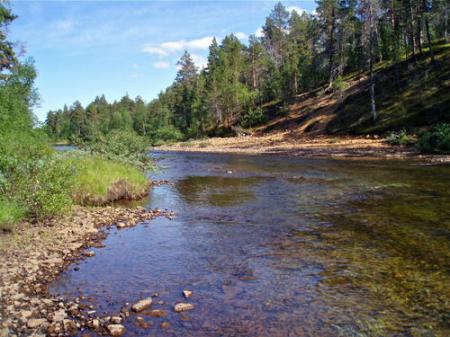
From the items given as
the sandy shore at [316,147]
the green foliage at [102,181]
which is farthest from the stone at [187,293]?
the sandy shore at [316,147]

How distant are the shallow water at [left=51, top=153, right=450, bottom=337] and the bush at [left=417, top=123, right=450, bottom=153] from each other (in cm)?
1553

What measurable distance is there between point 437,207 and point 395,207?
1.40 m

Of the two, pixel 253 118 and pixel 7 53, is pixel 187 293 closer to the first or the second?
pixel 7 53

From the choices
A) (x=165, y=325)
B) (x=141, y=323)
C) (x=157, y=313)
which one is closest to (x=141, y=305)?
(x=157, y=313)

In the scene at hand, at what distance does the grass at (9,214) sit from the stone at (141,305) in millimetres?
5628

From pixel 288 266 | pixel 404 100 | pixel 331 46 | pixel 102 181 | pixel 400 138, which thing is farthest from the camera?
pixel 331 46

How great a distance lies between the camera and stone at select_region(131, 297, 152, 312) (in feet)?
26.1

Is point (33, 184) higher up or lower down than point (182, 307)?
higher up

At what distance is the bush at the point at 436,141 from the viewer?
→ 109 ft

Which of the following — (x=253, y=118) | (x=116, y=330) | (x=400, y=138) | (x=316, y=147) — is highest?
(x=253, y=118)

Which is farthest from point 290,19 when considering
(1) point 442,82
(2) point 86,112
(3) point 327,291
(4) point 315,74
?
(3) point 327,291

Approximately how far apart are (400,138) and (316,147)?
336 inches

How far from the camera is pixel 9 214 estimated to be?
1195 cm

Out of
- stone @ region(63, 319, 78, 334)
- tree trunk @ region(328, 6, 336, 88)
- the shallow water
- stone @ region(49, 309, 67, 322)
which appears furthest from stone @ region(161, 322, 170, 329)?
tree trunk @ region(328, 6, 336, 88)
